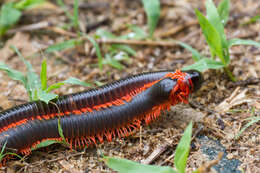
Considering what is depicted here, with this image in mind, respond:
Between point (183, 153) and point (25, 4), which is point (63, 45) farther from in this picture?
point (183, 153)

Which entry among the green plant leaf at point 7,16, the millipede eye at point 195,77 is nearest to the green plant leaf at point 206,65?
the millipede eye at point 195,77

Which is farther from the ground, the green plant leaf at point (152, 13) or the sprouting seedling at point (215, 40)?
the green plant leaf at point (152, 13)

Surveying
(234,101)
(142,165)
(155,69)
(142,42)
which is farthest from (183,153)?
(142,42)

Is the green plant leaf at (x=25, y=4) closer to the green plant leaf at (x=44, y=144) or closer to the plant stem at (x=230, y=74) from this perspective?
the green plant leaf at (x=44, y=144)

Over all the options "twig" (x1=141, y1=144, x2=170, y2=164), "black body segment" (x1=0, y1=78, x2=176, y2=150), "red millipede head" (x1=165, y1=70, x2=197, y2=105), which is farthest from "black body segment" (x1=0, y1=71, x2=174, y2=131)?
"twig" (x1=141, y1=144, x2=170, y2=164)

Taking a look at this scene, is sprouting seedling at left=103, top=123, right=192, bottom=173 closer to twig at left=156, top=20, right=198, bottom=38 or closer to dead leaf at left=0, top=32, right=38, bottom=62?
twig at left=156, top=20, right=198, bottom=38
